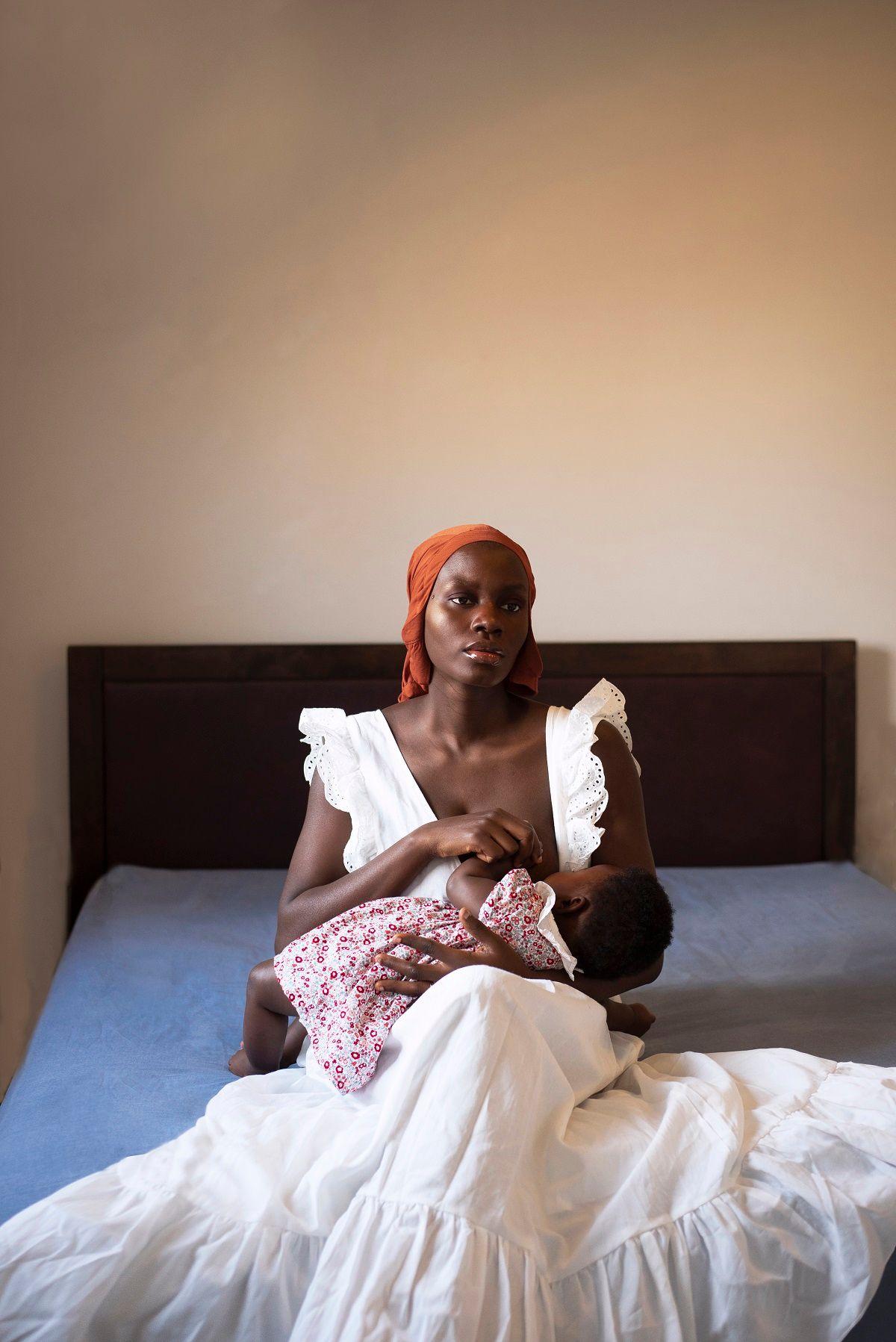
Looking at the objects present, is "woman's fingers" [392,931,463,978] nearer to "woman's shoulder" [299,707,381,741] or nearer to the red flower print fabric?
the red flower print fabric

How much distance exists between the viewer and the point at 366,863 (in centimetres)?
167

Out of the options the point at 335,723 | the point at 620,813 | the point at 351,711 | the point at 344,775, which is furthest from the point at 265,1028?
the point at 351,711

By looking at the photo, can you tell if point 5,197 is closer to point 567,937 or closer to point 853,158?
point 853,158

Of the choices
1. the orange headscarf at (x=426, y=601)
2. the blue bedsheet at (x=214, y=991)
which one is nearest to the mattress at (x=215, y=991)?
the blue bedsheet at (x=214, y=991)

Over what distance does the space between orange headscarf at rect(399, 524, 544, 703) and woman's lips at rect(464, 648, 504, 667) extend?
0.31 ft

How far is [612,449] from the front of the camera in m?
2.95

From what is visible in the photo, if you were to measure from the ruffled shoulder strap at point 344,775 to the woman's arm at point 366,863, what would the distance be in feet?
0.07

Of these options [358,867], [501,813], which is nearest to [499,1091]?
[501,813]

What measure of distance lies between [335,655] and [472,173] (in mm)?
1263

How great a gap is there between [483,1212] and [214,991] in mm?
1025

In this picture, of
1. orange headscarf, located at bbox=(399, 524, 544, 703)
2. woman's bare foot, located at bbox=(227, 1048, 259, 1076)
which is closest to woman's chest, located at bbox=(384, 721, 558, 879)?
orange headscarf, located at bbox=(399, 524, 544, 703)

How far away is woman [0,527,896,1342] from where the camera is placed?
1.04 metres

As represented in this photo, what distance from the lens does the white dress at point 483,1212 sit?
40.8 inches

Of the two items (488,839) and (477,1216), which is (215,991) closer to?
(488,839)
